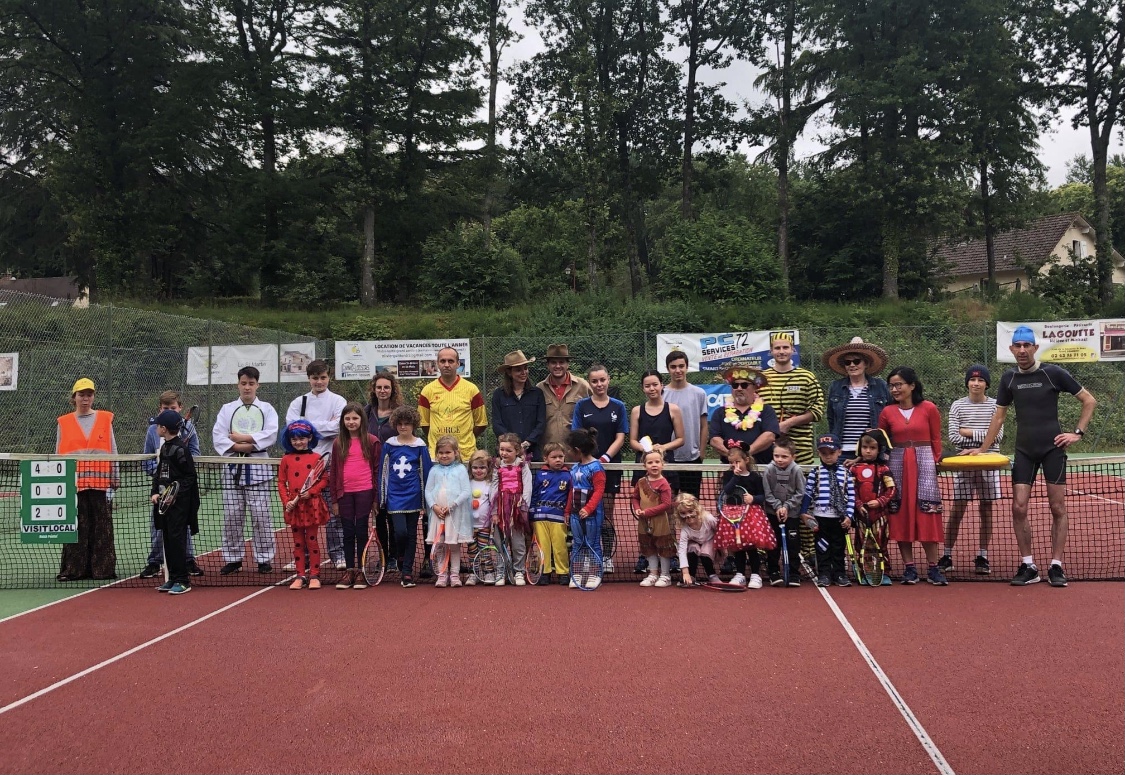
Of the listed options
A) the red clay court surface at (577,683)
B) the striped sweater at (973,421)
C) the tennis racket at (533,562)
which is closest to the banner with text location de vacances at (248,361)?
the tennis racket at (533,562)

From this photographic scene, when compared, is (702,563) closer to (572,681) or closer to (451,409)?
(451,409)

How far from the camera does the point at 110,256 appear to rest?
2770 centimetres

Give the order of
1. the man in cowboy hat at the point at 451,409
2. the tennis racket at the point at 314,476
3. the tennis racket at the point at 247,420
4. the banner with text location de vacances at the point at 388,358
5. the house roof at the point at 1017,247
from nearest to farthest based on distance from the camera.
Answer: the tennis racket at the point at 314,476 < the man in cowboy hat at the point at 451,409 < the tennis racket at the point at 247,420 < the banner with text location de vacances at the point at 388,358 < the house roof at the point at 1017,247

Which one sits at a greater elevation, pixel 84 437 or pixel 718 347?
pixel 718 347

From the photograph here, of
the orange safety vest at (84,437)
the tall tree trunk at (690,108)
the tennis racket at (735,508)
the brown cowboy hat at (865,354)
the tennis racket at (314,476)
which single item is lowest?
the tennis racket at (735,508)

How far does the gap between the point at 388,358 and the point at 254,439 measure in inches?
367

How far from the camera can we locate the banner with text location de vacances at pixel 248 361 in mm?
14148

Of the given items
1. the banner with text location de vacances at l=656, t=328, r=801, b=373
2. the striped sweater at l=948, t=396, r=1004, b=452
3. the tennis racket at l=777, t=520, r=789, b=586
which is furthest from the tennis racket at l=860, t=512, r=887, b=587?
the banner with text location de vacances at l=656, t=328, r=801, b=373

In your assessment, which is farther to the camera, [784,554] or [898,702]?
[784,554]

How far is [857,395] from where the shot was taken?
6.61 m

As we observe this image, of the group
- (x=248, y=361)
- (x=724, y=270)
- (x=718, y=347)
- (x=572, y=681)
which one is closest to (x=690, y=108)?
(x=724, y=270)

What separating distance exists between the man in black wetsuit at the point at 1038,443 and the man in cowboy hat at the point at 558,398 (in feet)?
11.6

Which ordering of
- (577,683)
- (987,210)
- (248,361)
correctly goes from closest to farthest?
(577,683) → (248,361) → (987,210)

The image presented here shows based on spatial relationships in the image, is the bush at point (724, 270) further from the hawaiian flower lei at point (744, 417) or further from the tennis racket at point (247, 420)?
the tennis racket at point (247, 420)
